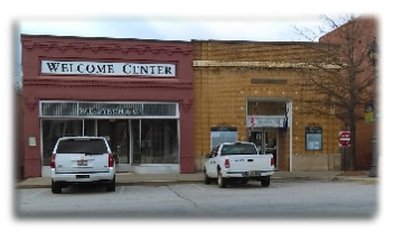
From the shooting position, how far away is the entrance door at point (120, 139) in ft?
81.7

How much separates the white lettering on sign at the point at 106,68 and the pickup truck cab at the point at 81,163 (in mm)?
6704

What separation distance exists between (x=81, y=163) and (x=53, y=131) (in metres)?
7.03

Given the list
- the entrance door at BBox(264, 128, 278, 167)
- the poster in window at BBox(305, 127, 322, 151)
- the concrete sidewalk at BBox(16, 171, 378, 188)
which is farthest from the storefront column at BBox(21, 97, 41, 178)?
the poster in window at BBox(305, 127, 322, 151)

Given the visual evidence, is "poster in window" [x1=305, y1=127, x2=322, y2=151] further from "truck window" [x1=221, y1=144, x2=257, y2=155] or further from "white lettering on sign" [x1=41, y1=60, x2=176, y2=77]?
"truck window" [x1=221, y1=144, x2=257, y2=155]

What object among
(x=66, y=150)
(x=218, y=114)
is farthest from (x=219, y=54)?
(x=66, y=150)

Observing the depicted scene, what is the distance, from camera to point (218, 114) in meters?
25.2

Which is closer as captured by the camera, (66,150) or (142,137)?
(66,150)

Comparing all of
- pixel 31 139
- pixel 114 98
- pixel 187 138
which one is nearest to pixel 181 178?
pixel 187 138

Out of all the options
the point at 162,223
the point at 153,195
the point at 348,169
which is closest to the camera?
the point at 162,223

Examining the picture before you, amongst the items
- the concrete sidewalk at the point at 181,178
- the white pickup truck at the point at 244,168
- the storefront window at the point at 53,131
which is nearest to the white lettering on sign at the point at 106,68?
the storefront window at the point at 53,131

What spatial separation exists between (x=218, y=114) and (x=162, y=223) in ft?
48.3

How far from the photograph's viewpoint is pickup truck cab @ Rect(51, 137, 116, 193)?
57.5 ft

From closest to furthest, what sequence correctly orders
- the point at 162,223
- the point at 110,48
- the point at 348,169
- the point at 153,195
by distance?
1. the point at 162,223
2. the point at 153,195
3. the point at 110,48
4. the point at 348,169

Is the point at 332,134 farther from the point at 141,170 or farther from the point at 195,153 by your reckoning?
the point at 141,170
